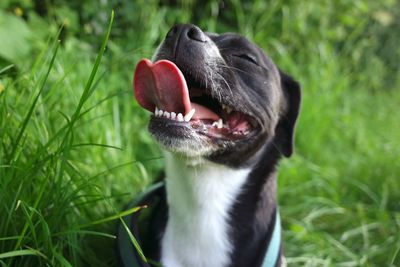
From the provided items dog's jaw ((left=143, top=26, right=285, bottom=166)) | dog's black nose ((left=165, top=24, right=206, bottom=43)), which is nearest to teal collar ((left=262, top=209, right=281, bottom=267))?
dog's jaw ((left=143, top=26, right=285, bottom=166))

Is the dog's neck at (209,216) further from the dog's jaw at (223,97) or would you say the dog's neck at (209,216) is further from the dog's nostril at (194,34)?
the dog's nostril at (194,34)

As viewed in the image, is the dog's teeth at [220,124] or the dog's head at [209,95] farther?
the dog's teeth at [220,124]

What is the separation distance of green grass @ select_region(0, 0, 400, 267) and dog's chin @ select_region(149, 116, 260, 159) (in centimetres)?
12

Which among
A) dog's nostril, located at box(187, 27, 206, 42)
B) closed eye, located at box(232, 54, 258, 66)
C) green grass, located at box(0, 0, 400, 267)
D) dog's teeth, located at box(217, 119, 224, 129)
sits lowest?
green grass, located at box(0, 0, 400, 267)

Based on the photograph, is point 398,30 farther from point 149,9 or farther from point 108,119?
point 108,119

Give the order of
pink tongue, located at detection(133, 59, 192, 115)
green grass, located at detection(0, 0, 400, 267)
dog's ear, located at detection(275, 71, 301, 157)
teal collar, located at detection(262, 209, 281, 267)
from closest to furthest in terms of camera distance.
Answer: pink tongue, located at detection(133, 59, 192, 115), green grass, located at detection(0, 0, 400, 267), teal collar, located at detection(262, 209, 281, 267), dog's ear, located at detection(275, 71, 301, 157)

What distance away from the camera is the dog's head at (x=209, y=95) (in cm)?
189

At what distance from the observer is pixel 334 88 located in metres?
5.07

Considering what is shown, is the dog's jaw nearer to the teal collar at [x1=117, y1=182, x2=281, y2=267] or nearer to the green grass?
the green grass

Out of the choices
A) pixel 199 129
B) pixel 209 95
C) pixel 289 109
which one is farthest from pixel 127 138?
pixel 199 129

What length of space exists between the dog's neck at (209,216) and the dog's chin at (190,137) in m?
0.16

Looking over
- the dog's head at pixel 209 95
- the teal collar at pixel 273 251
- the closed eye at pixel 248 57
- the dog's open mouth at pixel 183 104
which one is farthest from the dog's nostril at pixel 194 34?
the teal collar at pixel 273 251

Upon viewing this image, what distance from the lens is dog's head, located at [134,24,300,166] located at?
1888 mm

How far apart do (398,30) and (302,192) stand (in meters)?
6.35
